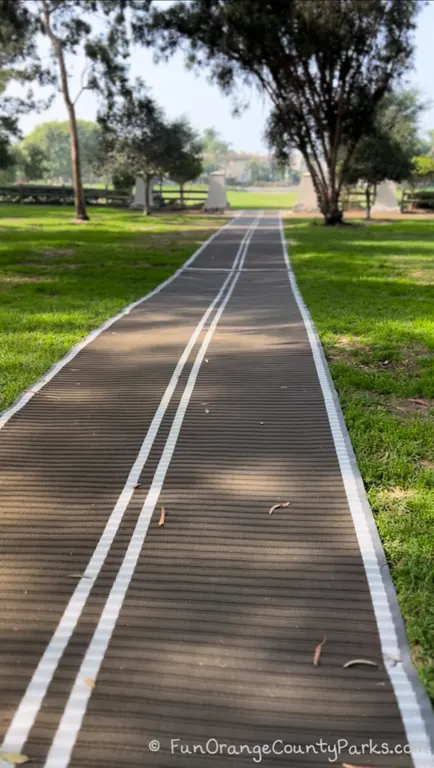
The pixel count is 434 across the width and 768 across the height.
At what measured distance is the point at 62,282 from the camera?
11039 millimetres

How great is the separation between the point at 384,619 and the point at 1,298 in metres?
8.25

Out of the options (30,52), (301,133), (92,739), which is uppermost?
(30,52)

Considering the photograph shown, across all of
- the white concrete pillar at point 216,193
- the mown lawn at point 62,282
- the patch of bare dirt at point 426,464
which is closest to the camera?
the patch of bare dirt at point 426,464

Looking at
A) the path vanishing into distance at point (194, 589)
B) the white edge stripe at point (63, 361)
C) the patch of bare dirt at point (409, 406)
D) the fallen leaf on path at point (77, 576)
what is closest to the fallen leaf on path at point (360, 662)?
the path vanishing into distance at point (194, 589)

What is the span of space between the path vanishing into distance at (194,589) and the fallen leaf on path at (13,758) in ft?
0.04

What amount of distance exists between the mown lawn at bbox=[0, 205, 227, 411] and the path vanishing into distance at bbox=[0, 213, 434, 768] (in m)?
1.13

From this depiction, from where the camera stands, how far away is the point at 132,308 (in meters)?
8.88

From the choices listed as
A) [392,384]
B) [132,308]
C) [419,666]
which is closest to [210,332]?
[132,308]

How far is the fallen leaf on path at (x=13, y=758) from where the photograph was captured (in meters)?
1.95

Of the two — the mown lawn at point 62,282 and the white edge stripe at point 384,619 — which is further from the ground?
the mown lawn at point 62,282

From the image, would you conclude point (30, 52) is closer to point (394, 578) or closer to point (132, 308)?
point (132, 308)

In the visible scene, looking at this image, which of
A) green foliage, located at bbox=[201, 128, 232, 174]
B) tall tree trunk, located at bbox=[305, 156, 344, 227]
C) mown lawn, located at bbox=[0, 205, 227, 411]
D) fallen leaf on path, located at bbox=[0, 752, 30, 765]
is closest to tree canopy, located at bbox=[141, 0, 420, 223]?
tall tree trunk, located at bbox=[305, 156, 344, 227]

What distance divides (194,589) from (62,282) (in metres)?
9.03

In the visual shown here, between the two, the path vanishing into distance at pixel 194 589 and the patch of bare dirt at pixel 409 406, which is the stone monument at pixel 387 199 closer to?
the patch of bare dirt at pixel 409 406
